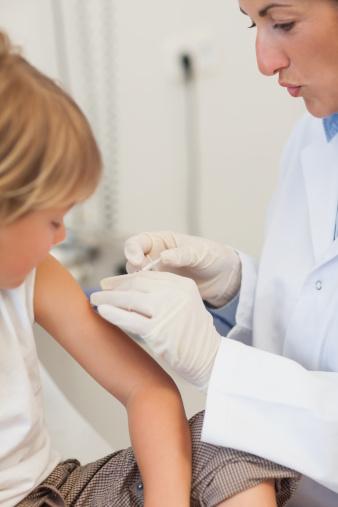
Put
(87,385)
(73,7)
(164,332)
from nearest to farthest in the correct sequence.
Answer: (164,332) < (87,385) < (73,7)

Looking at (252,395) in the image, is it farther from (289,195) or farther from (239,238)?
(239,238)

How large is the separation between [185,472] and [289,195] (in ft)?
1.94

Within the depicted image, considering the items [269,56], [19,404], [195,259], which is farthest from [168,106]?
[19,404]

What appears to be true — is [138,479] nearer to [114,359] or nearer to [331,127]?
[114,359]

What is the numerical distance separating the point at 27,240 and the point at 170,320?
260 mm

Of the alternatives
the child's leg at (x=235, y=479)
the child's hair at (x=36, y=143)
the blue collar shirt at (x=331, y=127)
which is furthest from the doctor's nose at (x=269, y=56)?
the child's leg at (x=235, y=479)

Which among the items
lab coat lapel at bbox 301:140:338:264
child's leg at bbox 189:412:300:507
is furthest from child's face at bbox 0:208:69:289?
lab coat lapel at bbox 301:140:338:264

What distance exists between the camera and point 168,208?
9.16ft

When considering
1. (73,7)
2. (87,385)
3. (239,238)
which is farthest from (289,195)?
(73,7)

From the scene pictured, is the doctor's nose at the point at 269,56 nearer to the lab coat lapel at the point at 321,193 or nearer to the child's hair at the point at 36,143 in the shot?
the lab coat lapel at the point at 321,193

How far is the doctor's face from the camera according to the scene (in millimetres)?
1024

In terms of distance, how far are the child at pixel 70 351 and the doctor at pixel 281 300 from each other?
6cm

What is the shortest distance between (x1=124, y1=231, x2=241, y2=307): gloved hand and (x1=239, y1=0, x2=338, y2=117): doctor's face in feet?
1.14

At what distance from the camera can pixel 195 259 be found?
131cm
